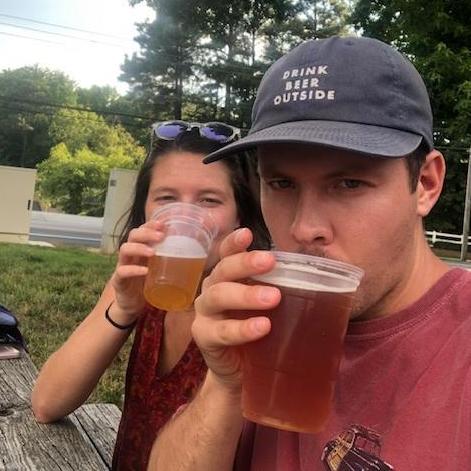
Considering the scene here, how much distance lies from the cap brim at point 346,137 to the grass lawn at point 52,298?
120 inches

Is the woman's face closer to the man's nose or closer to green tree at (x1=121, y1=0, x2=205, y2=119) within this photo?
the man's nose

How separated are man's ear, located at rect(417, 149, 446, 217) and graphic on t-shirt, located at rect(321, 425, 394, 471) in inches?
17.3

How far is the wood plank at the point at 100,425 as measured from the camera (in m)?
1.85

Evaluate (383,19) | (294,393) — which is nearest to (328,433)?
(294,393)

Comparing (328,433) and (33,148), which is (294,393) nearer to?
(328,433)

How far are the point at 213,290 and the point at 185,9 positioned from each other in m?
20.6

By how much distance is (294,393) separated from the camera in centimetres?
94

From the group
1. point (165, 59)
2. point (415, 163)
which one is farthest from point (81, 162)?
point (415, 163)

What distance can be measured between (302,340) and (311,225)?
250 mm

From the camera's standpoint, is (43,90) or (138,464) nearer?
(138,464)

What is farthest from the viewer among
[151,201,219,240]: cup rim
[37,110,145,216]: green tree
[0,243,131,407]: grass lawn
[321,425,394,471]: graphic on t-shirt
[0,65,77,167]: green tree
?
[37,110,145,216]: green tree

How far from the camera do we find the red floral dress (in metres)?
1.77

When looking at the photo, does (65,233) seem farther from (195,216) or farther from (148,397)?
(195,216)

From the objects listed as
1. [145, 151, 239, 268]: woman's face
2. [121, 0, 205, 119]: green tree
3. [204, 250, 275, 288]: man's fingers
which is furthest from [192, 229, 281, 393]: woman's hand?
[121, 0, 205, 119]: green tree
